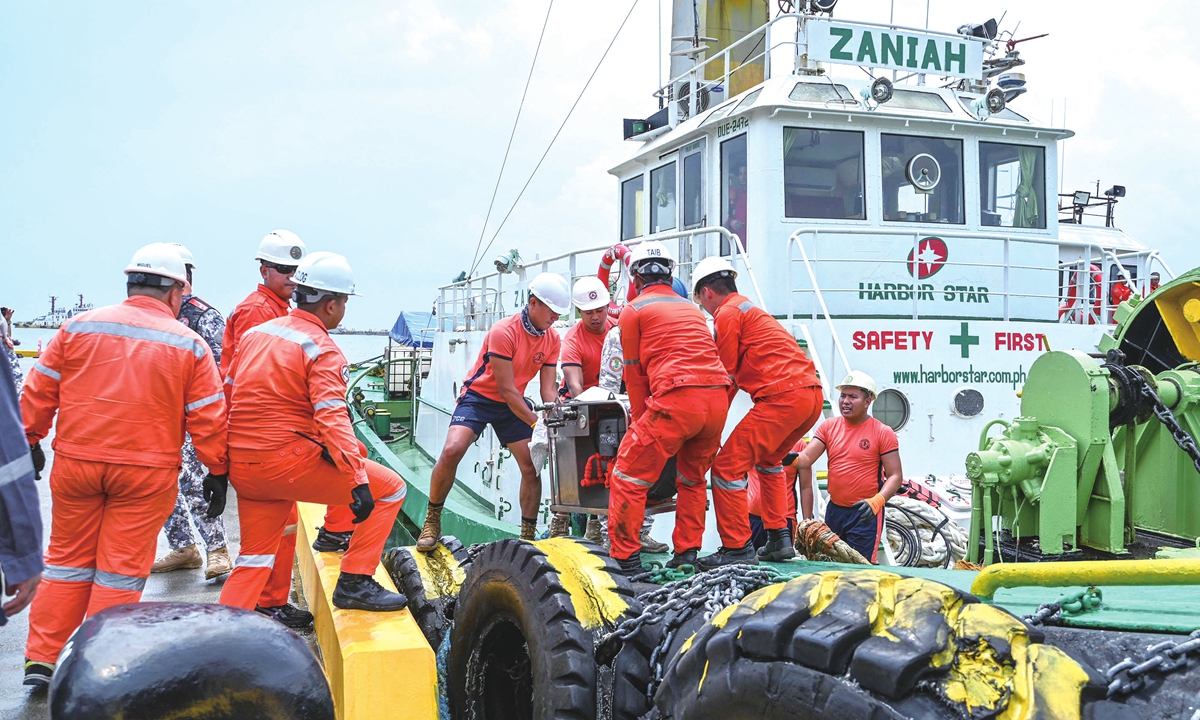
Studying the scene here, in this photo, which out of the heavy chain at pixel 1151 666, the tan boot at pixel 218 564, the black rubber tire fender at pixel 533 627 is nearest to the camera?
the heavy chain at pixel 1151 666

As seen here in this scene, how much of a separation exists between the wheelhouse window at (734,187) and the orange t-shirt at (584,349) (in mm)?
3173

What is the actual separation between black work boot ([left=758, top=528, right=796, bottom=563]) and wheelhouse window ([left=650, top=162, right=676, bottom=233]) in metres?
6.15

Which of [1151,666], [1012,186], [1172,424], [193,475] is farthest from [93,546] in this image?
[1012,186]

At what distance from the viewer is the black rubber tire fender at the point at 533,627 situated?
10.2 feet

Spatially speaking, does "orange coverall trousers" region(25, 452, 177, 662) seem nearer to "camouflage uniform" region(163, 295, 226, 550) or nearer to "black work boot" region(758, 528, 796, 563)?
"camouflage uniform" region(163, 295, 226, 550)

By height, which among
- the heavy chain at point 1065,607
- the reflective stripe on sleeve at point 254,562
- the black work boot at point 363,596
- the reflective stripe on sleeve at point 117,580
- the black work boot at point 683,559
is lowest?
the black work boot at point 363,596

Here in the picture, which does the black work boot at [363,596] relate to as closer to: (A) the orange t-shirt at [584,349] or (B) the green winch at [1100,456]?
(A) the orange t-shirt at [584,349]

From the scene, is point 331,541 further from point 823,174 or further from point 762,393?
point 823,174

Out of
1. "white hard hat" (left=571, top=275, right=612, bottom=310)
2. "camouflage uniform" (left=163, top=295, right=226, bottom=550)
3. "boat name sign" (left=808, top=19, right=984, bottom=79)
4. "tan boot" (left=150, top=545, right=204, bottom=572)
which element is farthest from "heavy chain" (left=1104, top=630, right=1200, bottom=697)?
"boat name sign" (left=808, top=19, right=984, bottom=79)

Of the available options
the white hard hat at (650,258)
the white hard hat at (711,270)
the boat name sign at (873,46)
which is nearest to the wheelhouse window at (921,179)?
the boat name sign at (873,46)

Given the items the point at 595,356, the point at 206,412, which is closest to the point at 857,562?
the point at 595,356

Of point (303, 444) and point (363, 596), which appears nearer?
point (303, 444)

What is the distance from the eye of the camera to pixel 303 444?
→ 13.7 feet

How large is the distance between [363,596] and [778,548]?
2.10m
